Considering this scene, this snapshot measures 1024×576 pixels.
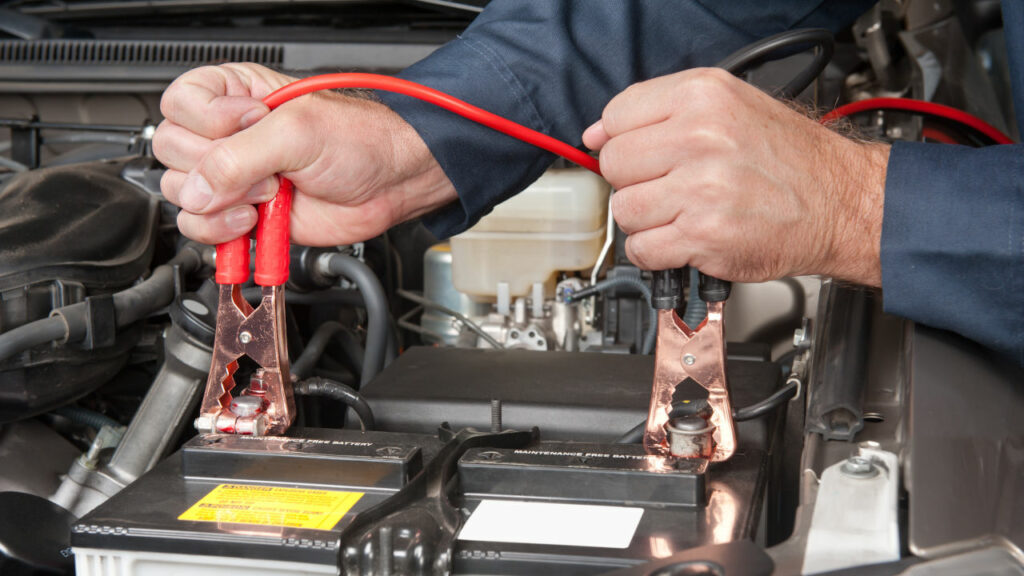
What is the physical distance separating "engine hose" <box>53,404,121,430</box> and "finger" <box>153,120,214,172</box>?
0.37 m

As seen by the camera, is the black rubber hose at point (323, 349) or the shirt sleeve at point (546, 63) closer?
the shirt sleeve at point (546, 63)

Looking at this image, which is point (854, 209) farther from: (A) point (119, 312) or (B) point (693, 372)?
(A) point (119, 312)

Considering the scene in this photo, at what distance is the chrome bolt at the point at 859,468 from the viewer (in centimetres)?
66

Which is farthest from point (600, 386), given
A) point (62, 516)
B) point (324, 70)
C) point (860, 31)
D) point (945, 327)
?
point (860, 31)

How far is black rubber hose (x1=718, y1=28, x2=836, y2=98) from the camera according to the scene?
88cm

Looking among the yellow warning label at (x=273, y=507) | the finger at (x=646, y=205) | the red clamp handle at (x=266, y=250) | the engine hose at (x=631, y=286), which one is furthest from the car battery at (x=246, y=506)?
the engine hose at (x=631, y=286)

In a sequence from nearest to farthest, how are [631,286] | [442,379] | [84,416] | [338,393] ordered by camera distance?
1. [338,393]
2. [442,379]
3. [84,416]
4. [631,286]

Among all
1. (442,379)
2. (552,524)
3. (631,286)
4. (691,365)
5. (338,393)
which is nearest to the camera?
(552,524)

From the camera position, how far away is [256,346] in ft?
2.75

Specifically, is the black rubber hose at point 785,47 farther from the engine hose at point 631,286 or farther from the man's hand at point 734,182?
the engine hose at point 631,286

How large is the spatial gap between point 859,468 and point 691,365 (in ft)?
0.52

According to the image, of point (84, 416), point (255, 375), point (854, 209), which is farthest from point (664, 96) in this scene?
point (84, 416)

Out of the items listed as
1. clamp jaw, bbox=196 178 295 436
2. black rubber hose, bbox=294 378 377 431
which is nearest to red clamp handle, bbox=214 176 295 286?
clamp jaw, bbox=196 178 295 436

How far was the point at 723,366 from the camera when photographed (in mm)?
760
